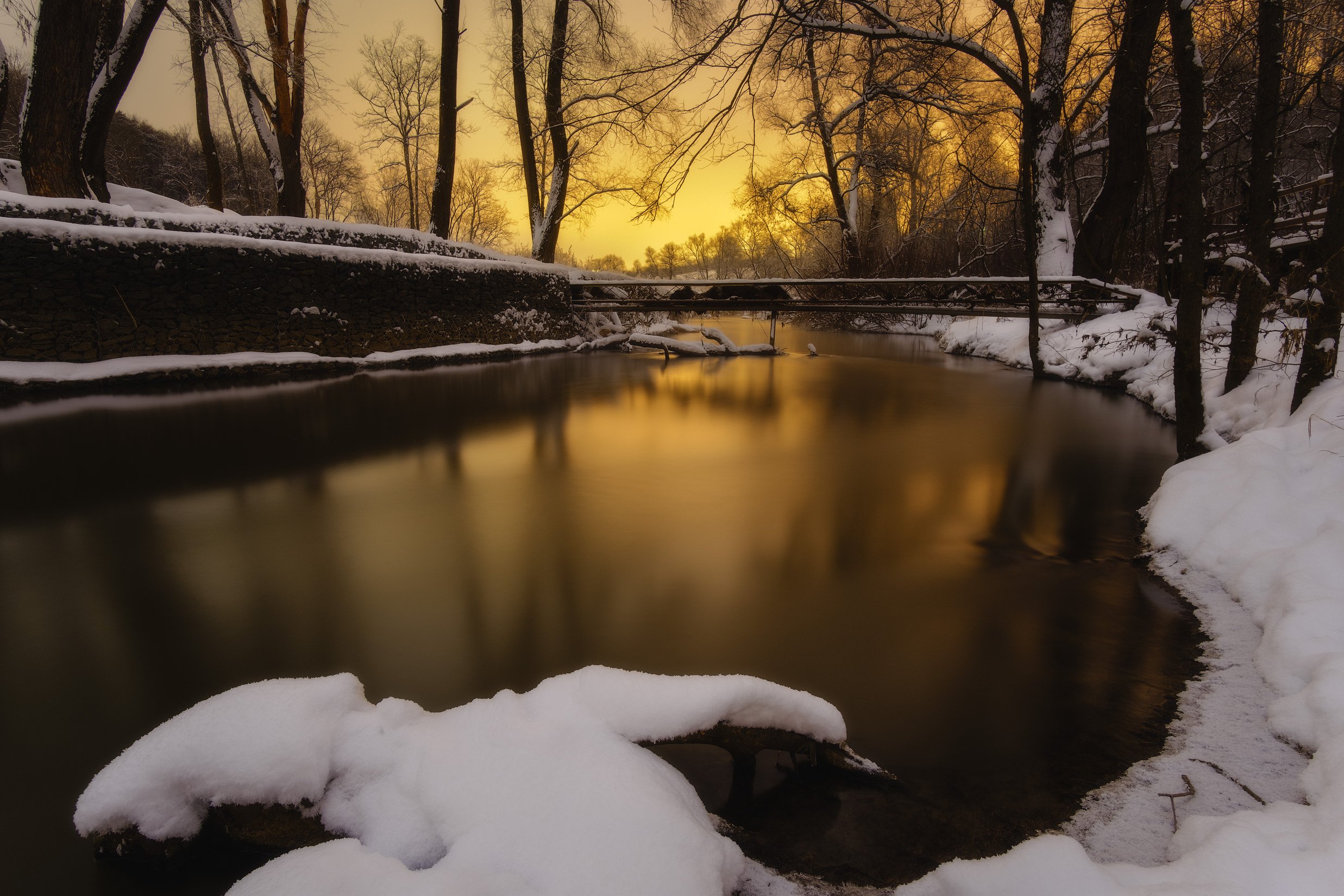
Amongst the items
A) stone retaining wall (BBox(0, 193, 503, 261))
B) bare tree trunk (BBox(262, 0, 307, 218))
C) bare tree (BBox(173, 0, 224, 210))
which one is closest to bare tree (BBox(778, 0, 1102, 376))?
stone retaining wall (BBox(0, 193, 503, 261))

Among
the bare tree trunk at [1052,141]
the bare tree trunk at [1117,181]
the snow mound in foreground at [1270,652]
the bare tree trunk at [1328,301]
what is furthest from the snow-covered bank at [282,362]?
the bare tree trunk at [1328,301]

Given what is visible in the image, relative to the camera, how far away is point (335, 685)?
179 centimetres

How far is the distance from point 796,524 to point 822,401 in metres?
5.59

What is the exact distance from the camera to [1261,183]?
4.69 m

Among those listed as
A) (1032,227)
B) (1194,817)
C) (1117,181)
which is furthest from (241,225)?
(1117,181)

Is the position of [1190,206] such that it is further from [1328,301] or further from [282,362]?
[282,362]

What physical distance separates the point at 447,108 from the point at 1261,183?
15.2 metres

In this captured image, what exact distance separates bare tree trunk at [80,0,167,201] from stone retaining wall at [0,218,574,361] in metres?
3.57

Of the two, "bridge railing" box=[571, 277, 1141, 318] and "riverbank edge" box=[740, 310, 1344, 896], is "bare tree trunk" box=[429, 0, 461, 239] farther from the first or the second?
"riverbank edge" box=[740, 310, 1344, 896]

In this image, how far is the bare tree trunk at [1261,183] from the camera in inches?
167

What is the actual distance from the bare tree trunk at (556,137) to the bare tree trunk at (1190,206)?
14.9 m

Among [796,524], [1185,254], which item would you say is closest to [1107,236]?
[1185,254]

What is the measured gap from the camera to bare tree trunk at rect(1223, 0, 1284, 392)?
4238 mm

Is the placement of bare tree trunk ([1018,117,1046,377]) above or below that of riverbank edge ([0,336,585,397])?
above
